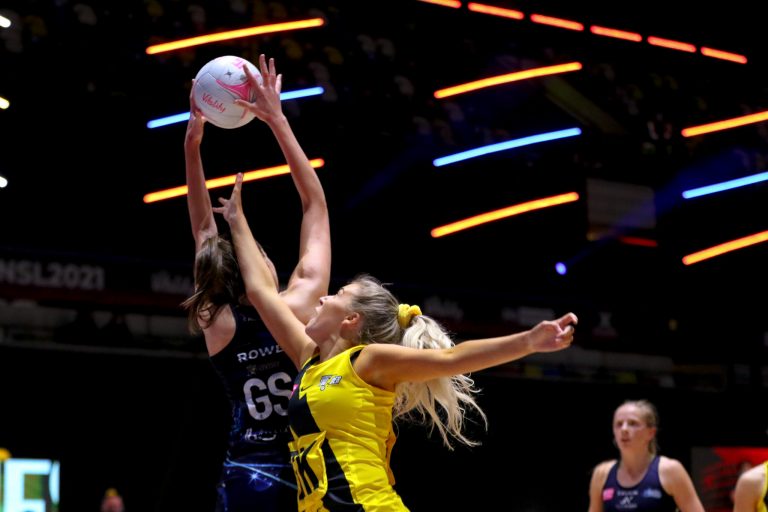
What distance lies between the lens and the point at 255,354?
3.51 metres

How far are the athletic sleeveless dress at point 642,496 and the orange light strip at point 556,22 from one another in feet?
14.8

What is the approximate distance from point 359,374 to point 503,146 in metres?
A: 6.30

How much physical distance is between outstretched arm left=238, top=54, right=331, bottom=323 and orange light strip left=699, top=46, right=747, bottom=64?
24.6ft

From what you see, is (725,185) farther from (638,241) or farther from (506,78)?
(506,78)

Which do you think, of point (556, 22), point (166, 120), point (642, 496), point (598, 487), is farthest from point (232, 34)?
point (642, 496)

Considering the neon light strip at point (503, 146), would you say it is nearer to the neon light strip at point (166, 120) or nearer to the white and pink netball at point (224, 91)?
the neon light strip at point (166, 120)

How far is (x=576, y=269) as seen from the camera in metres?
9.22

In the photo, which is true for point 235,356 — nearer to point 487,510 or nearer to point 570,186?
point 487,510

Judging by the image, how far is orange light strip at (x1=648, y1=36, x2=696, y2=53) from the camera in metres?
10.1

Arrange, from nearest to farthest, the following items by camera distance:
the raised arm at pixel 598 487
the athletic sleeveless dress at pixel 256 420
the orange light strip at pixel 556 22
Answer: the athletic sleeveless dress at pixel 256 420
the raised arm at pixel 598 487
the orange light strip at pixel 556 22

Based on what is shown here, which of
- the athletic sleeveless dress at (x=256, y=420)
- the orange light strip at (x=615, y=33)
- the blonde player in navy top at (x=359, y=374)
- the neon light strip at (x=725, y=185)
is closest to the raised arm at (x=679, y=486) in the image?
the blonde player in navy top at (x=359, y=374)

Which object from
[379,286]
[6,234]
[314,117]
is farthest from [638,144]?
[379,286]

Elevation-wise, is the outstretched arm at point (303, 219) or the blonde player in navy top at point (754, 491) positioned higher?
the outstretched arm at point (303, 219)

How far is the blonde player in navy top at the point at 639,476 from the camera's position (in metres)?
6.23
